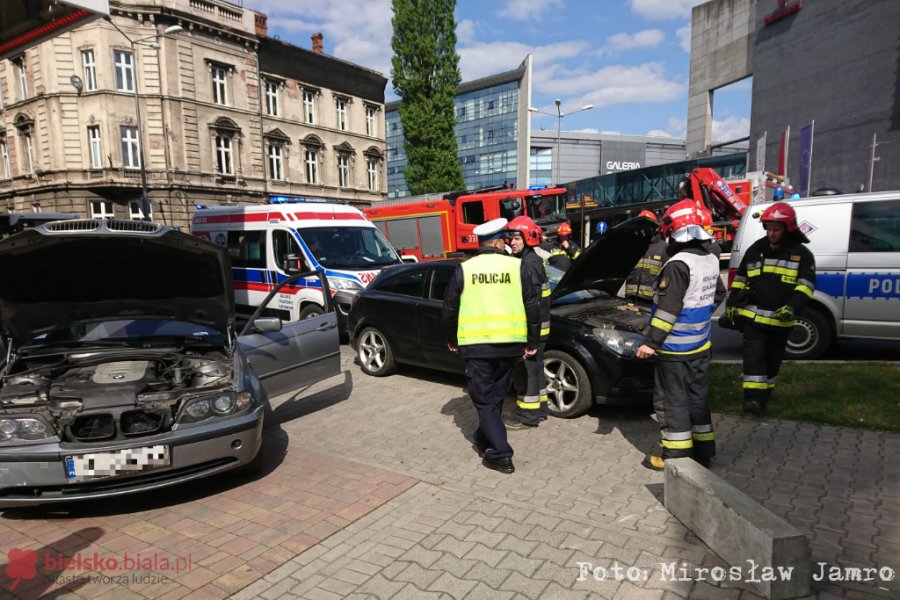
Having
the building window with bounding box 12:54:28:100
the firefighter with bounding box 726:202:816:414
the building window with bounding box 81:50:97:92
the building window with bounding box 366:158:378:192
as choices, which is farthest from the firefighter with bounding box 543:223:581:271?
the building window with bounding box 12:54:28:100

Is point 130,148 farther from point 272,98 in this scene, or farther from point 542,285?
point 542,285

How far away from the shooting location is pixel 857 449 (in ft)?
13.9

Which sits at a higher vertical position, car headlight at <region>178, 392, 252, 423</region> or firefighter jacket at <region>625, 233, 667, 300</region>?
firefighter jacket at <region>625, 233, 667, 300</region>

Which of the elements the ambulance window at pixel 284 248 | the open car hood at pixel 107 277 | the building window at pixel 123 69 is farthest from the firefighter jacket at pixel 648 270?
the building window at pixel 123 69

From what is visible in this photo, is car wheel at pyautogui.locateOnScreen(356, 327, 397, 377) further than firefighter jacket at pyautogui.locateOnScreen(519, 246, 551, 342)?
Yes

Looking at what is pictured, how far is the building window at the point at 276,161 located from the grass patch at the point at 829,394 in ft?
98.9

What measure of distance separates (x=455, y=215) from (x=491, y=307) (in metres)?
12.9

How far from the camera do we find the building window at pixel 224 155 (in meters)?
28.8

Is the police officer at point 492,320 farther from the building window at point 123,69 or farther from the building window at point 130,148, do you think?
the building window at point 123,69

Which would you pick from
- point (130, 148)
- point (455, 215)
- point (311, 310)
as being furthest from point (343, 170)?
point (311, 310)

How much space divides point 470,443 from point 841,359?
551cm

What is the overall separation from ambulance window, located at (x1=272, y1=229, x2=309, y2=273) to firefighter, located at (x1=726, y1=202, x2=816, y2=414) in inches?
260

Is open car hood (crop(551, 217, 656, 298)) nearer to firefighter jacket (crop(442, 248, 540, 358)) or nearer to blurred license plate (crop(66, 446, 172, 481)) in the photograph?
firefighter jacket (crop(442, 248, 540, 358))

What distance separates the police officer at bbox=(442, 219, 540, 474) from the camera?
402 cm
